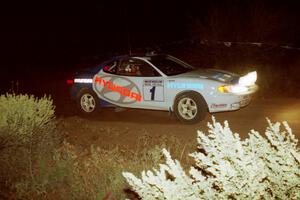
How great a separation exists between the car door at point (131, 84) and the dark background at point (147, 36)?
2.16 metres

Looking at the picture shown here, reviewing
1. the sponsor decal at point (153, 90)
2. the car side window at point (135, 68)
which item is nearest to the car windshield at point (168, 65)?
the car side window at point (135, 68)

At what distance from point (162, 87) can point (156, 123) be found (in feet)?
2.80

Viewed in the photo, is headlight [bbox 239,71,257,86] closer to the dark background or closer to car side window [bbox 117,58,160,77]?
car side window [bbox 117,58,160,77]

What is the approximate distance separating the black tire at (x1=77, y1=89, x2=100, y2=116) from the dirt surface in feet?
0.80

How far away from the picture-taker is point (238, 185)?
355 cm

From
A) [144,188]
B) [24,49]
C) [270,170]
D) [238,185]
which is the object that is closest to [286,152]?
[270,170]

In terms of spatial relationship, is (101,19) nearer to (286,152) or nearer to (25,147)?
(25,147)

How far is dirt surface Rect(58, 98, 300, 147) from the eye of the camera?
9.09 metres

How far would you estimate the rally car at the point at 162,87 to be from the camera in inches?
383

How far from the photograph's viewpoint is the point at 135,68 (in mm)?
10852

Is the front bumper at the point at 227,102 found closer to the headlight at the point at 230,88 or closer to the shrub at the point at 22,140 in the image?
the headlight at the point at 230,88

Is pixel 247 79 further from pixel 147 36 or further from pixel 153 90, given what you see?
pixel 147 36

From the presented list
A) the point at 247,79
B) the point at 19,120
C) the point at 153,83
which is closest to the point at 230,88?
the point at 247,79

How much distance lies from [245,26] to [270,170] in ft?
43.2
